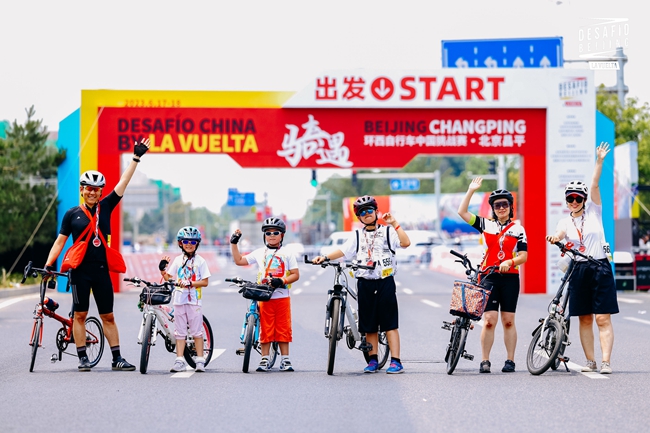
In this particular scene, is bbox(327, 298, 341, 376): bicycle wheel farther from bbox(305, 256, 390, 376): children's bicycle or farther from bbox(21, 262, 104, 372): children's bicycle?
bbox(21, 262, 104, 372): children's bicycle

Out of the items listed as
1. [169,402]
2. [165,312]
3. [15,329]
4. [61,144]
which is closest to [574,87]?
[61,144]

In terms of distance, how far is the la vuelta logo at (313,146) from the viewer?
85.7ft

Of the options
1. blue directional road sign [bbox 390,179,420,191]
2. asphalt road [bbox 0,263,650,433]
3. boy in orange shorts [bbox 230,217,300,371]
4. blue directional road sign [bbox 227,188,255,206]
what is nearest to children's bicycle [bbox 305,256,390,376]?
asphalt road [bbox 0,263,650,433]

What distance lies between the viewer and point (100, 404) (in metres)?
7.92

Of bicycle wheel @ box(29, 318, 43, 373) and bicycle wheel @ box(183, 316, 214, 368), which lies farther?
bicycle wheel @ box(183, 316, 214, 368)

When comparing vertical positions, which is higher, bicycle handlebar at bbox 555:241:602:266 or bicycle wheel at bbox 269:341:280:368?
bicycle handlebar at bbox 555:241:602:266

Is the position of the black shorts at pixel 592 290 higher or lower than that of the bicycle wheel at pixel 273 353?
higher

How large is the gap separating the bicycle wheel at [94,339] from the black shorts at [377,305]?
274 centimetres

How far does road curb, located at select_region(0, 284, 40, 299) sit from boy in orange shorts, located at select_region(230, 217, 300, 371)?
14.3m

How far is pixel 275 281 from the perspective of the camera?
10.0m

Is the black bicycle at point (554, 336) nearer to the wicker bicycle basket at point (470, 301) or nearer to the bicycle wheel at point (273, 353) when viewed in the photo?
the wicker bicycle basket at point (470, 301)

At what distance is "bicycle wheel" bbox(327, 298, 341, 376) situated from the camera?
956 centimetres

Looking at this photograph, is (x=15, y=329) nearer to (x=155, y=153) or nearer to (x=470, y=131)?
(x=155, y=153)

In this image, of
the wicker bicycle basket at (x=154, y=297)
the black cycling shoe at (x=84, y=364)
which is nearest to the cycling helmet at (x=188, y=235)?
the wicker bicycle basket at (x=154, y=297)
